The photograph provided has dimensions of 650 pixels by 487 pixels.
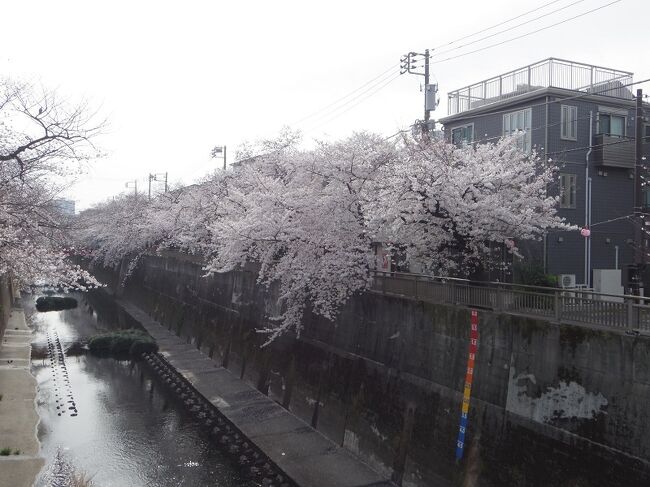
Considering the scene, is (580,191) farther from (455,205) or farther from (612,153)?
(455,205)

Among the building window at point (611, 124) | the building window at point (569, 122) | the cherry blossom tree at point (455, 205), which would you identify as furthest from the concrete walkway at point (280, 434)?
the building window at point (611, 124)

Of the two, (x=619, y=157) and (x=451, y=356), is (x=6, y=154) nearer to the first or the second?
(x=451, y=356)

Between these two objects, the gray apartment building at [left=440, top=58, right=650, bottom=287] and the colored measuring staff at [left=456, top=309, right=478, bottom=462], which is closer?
the colored measuring staff at [left=456, top=309, right=478, bottom=462]

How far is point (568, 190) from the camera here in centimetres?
2125

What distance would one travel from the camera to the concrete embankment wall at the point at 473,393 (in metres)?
10.2

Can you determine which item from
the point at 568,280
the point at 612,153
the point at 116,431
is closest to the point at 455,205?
the point at 568,280

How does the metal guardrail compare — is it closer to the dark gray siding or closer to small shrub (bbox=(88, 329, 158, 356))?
the dark gray siding

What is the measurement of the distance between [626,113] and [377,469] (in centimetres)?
1747

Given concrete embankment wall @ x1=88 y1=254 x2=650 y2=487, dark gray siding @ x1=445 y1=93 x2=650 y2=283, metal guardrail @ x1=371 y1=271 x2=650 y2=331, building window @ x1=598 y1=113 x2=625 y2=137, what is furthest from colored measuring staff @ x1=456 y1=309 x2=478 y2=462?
building window @ x1=598 y1=113 x2=625 y2=137

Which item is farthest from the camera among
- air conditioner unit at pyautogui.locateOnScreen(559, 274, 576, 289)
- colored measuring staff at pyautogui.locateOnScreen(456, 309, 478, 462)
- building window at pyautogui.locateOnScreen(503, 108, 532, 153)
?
building window at pyautogui.locateOnScreen(503, 108, 532, 153)

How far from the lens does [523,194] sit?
16000 millimetres

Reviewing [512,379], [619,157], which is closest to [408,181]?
[512,379]

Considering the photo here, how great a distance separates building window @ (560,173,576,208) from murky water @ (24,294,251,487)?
15.8 metres

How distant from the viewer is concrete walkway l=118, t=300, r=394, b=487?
1591cm
